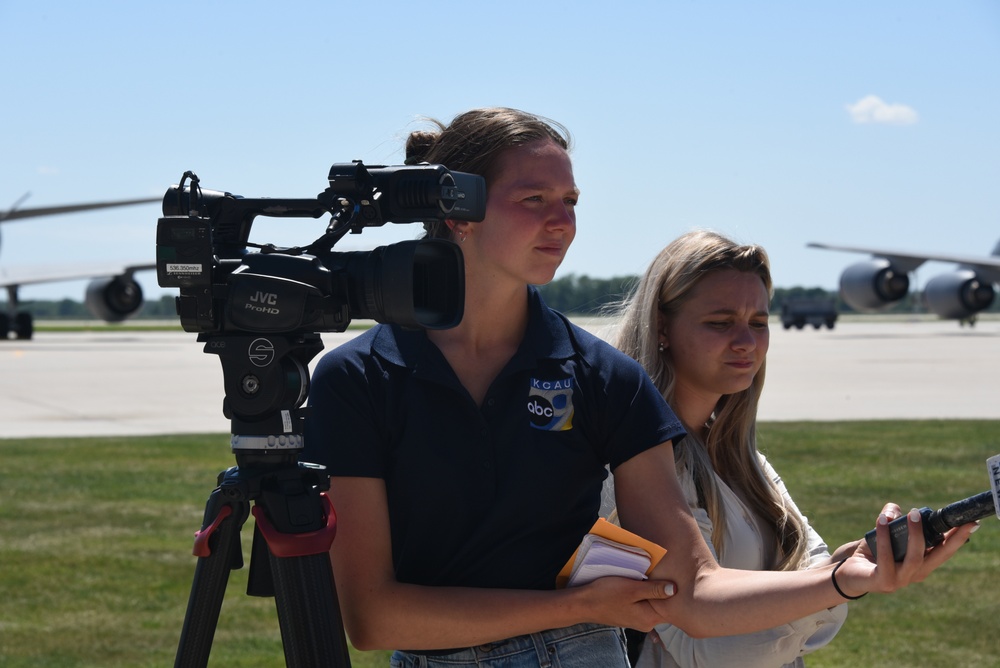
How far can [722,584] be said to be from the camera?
91.1 inches

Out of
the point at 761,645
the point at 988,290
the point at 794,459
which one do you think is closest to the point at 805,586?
the point at 761,645

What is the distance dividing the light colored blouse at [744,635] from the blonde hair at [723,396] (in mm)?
50

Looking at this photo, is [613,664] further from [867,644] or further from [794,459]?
[794,459]

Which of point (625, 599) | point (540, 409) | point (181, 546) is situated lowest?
point (181, 546)

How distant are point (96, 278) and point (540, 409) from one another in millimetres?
34579

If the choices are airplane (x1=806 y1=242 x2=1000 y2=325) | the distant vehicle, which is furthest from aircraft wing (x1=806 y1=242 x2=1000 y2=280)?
the distant vehicle

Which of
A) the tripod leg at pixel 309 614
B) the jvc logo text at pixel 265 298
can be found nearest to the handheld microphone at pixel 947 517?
the tripod leg at pixel 309 614

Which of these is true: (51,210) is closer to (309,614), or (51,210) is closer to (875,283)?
(875,283)

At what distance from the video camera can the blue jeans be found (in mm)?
697

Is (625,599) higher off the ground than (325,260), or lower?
lower

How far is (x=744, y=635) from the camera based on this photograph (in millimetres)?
2578

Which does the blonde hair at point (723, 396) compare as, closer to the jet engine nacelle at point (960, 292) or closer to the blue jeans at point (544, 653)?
the blue jeans at point (544, 653)

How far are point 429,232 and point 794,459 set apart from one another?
8489 mm

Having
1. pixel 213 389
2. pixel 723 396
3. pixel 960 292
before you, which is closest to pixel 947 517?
pixel 723 396
